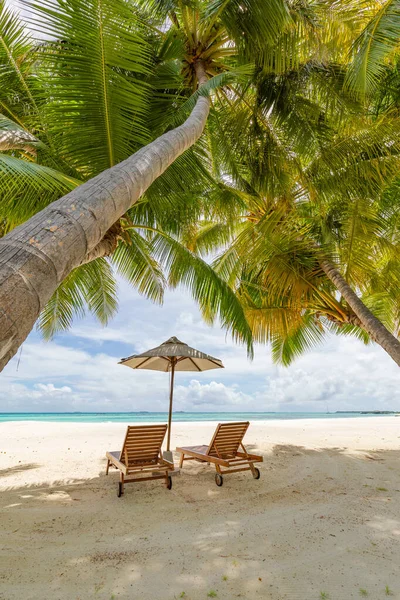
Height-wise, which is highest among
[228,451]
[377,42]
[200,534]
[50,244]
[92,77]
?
[377,42]

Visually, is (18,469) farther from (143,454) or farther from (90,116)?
(90,116)

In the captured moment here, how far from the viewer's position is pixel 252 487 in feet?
17.5

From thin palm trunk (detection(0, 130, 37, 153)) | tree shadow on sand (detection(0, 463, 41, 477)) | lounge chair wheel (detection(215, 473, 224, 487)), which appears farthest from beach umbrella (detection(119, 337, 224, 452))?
thin palm trunk (detection(0, 130, 37, 153))

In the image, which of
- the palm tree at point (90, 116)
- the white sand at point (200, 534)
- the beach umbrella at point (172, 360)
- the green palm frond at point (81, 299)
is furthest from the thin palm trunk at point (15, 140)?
the white sand at point (200, 534)

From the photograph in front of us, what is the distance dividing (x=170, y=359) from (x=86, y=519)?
3.64 m

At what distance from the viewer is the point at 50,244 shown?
55.9 inches

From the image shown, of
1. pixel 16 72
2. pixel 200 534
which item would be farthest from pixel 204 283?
pixel 16 72

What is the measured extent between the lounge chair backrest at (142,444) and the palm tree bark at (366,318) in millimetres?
3977

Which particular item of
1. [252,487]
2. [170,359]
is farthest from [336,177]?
[252,487]

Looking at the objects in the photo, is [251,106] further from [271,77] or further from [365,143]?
[365,143]

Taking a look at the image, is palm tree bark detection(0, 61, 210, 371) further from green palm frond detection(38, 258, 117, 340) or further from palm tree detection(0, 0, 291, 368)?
green palm frond detection(38, 258, 117, 340)

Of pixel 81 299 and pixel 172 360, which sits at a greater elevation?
pixel 81 299

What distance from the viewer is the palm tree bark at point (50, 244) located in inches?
45.1

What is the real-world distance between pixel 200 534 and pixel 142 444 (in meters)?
1.94
